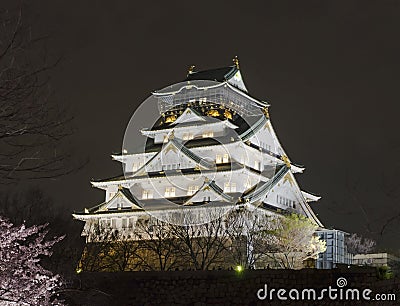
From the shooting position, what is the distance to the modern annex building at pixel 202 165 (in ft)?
165

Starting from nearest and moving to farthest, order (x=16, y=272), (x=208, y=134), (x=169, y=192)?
(x=16, y=272), (x=169, y=192), (x=208, y=134)

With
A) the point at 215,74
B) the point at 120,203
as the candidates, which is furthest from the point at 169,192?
the point at 215,74

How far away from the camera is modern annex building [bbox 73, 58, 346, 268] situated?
50.4m

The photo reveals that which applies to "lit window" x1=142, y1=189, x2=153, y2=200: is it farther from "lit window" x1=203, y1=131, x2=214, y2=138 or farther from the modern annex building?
"lit window" x1=203, y1=131, x2=214, y2=138

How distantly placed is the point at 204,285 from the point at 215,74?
3573cm

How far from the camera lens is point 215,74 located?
60844 millimetres

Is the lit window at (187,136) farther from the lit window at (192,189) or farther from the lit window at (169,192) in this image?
the lit window at (192,189)

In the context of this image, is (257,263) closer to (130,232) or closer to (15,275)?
(130,232)

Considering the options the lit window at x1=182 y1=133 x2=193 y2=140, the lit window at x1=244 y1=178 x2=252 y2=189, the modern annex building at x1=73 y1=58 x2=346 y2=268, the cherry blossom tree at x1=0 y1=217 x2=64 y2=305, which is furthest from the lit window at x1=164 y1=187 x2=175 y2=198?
the cherry blossom tree at x1=0 y1=217 x2=64 y2=305

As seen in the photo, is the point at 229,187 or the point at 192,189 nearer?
the point at 192,189

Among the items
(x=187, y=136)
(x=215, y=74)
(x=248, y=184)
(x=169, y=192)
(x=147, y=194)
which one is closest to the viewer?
(x=169, y=192)

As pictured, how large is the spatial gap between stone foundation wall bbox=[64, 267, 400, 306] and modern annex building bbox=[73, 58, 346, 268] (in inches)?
690

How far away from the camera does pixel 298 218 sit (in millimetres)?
48906

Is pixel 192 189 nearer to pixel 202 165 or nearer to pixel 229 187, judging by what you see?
pixel 202 165
